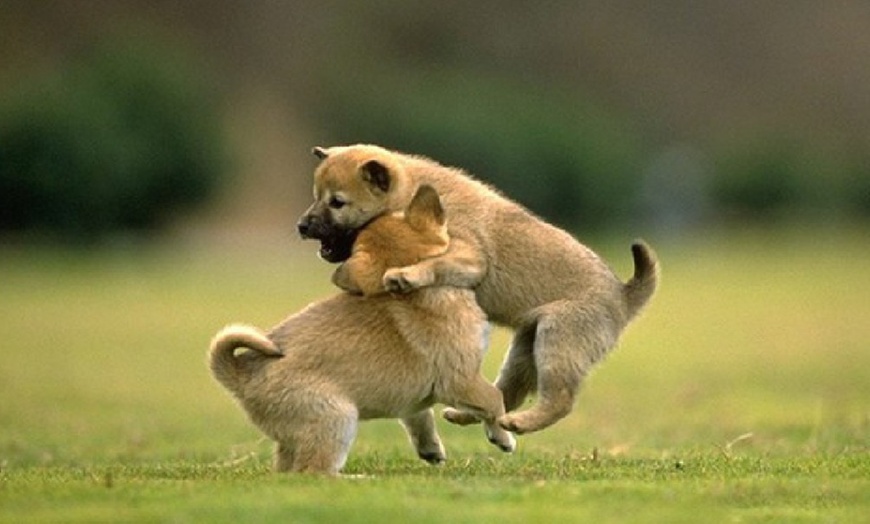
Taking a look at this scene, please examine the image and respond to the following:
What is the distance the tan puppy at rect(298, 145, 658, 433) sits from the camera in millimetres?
13438

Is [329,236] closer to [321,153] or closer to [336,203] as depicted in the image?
[336,203]

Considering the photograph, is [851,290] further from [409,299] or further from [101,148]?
[409,299]

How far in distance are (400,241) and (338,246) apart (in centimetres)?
94

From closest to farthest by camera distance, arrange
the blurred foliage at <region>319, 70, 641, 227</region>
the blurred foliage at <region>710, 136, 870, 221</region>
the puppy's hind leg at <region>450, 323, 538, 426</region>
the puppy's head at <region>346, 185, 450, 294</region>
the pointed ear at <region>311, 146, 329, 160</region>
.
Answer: the puppy's head at <region>346, 185, 450, 294</region> < the puppy's hind leg at <region>450, 323, 538, 426</region> < the pointed ear at <region>311, 146, 329, 160</region> < the blurred foliage at <region>319, 70, 641, 227</region> < the blurred foliage at <region>710, 136, 870, 221</region>

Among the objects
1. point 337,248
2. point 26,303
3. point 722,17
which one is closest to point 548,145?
point 26,303

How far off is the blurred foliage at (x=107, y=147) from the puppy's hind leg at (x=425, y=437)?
43642 millimetres

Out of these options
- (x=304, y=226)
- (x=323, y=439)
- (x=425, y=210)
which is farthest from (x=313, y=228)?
(x=323, y=439)

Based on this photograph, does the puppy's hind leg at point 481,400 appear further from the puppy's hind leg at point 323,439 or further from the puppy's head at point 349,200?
the puppy's head at point 349,200

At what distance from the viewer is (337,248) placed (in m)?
13.7

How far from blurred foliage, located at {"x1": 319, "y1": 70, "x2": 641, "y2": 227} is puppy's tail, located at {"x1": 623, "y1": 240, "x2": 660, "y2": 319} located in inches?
2018

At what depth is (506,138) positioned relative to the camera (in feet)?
235

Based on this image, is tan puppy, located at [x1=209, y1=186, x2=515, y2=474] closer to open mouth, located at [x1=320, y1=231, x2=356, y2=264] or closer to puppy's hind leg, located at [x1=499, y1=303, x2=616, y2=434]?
puppy's hind leg, located at [x1=499, y1=303, x2=616, y2=434]

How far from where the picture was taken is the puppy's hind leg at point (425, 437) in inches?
531

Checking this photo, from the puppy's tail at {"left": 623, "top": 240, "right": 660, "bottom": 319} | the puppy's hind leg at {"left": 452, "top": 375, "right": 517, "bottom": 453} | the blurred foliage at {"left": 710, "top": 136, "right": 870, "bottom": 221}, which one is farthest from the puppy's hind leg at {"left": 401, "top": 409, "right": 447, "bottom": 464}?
the blurred foliage at {"left": 710, "top": 136, "right": 870, "bottom": 221}
